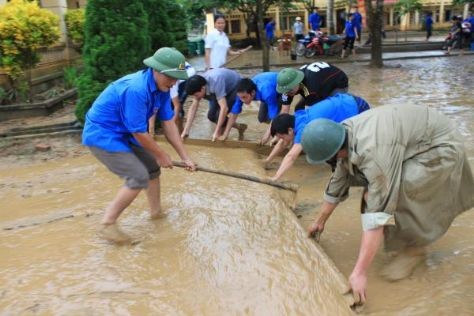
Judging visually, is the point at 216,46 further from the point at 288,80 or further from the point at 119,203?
the point at 119,203

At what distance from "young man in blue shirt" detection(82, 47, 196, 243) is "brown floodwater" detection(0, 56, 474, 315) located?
0.36 m

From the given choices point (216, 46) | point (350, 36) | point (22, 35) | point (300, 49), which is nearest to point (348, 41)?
point (350, 36)

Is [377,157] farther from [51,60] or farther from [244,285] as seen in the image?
[51,60]

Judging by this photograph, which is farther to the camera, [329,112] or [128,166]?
[329,112]

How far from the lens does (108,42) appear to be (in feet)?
21.8

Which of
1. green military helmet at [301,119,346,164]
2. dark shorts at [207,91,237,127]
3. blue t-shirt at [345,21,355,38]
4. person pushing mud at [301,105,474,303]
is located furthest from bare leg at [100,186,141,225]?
blue t-shirt at [345,21,355,38]

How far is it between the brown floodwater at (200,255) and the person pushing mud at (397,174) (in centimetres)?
26

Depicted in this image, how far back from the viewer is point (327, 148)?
2.50m

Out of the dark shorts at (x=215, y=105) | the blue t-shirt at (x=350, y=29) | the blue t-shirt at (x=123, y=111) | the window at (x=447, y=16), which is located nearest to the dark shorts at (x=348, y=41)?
the blue t-shirt at (x=350, y=29)

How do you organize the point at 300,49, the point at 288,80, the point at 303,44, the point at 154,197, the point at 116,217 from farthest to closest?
the point at 300,49
the point at 303,44
the point at 288,80
the point at 154,197
the point at 116,217

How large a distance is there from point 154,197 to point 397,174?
6.60ft

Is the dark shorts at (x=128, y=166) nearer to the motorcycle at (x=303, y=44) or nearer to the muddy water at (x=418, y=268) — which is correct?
the muddy water at (x=418, y=268)

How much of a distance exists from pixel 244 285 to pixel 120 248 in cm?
105

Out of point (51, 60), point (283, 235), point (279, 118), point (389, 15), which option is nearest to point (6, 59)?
point (51, 60)
